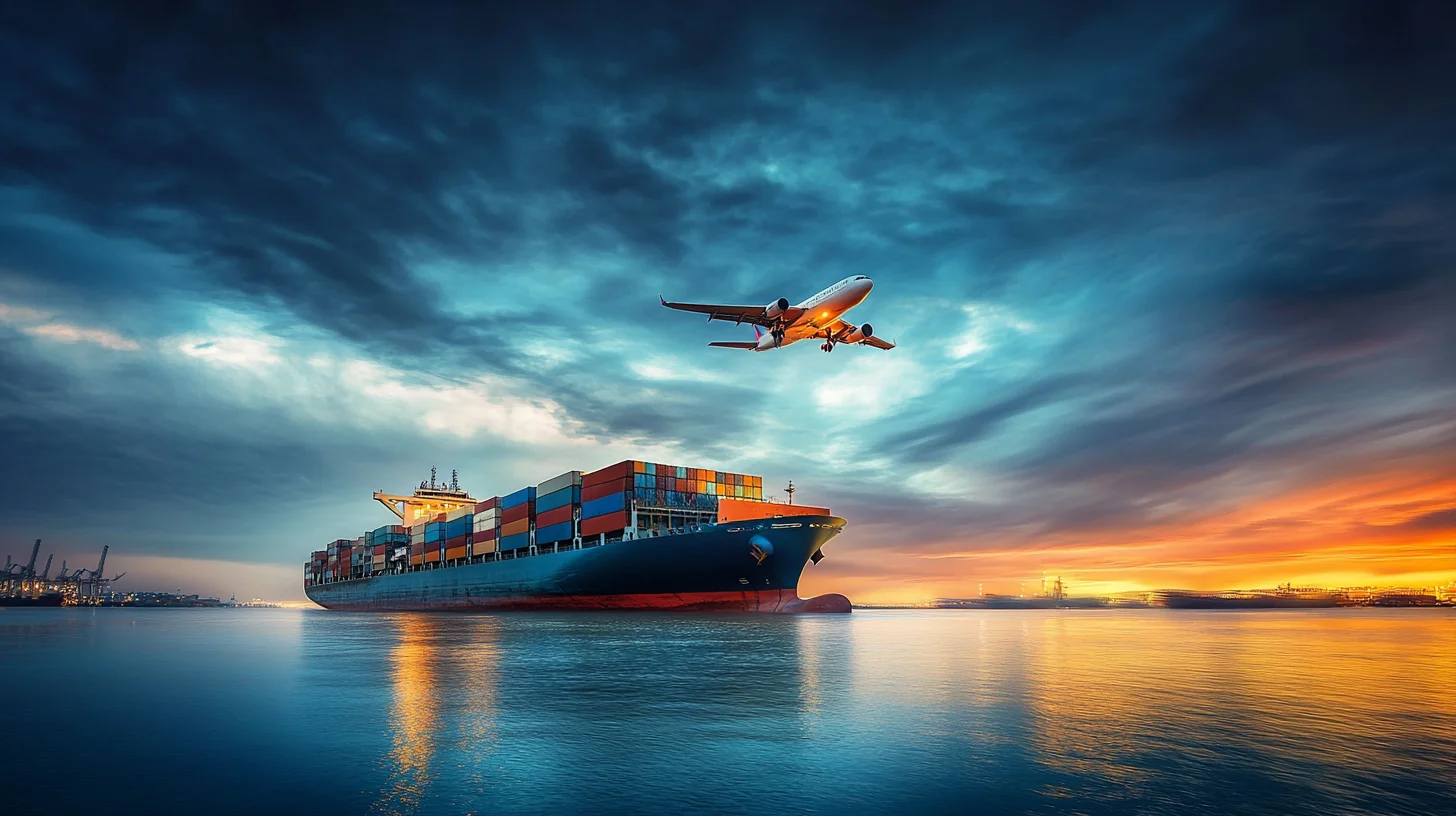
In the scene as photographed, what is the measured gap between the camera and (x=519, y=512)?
76750 mm

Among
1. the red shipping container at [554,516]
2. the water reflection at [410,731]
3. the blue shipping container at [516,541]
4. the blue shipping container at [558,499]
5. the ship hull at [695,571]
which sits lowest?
the water reflection at [410,731]

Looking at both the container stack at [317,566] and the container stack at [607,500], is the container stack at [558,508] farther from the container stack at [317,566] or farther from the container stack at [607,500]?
the container stack at [317,566]

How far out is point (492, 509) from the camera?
82.9m

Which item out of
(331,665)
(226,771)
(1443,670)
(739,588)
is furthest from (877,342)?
(226,771)

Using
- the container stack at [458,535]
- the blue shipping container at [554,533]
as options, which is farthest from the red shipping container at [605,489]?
the container stack at [458,535]

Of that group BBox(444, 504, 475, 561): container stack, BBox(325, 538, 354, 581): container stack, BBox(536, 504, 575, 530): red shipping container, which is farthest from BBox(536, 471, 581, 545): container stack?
BBox(325, 538, 354, 581): container stack

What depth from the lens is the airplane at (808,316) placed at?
41.4 m

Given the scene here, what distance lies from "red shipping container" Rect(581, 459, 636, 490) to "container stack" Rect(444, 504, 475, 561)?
86.4 ft

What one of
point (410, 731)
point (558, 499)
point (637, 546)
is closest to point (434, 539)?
point (558, 499)

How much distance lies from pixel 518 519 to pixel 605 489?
1688 centimetres

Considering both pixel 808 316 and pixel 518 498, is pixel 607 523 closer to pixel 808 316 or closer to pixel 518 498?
pixel 518 498

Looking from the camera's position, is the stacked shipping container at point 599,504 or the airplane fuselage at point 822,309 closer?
the airplane fuselage at point 822,309

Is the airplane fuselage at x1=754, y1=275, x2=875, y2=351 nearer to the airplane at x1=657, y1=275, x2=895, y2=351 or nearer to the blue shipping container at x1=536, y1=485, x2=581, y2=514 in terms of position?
the airplane at x1=657, y1=275, x2=895, y2=351

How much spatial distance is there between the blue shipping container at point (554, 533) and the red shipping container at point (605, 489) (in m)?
3.05
